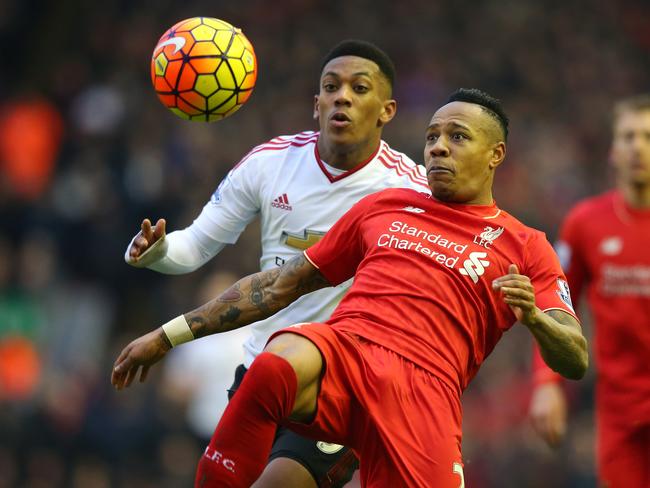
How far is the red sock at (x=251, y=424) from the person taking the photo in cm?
538

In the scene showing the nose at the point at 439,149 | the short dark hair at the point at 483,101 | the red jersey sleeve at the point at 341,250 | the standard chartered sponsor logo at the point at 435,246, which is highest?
the short dark hair at the point at 483,101

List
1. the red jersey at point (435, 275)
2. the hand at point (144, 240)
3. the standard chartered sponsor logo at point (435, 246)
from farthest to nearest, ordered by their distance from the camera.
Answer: the hand at point (144, 240)
the standard chartered sponsor logo at point (435, 246)
the red jersey at point (435, 275)

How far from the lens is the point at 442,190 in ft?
20.4

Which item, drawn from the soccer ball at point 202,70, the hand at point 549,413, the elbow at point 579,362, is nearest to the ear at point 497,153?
the elbow at point 579,362

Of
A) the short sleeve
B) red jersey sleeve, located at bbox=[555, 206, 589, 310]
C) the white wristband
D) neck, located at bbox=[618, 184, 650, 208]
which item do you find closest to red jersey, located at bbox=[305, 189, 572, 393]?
the short sleeve

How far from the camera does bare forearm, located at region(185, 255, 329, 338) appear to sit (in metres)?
6.27

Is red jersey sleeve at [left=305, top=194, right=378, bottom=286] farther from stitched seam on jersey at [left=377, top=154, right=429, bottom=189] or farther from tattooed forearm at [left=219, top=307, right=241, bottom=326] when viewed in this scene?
stitched seam on jersey at [left=377, top=154, right=429, bottom=189]

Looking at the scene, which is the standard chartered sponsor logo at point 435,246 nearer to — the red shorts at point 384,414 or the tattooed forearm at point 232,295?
the red shorts at point 384,414

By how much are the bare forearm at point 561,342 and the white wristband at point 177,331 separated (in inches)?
65.2

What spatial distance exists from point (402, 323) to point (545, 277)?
26.8 inches

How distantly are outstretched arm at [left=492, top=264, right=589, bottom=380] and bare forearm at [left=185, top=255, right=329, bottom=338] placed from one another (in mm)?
1024

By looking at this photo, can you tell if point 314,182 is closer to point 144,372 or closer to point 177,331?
point 177,331

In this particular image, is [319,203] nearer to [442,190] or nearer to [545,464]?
[442,190]

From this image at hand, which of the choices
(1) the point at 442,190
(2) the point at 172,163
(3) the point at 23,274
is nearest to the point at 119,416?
(3) the point at 23,274
